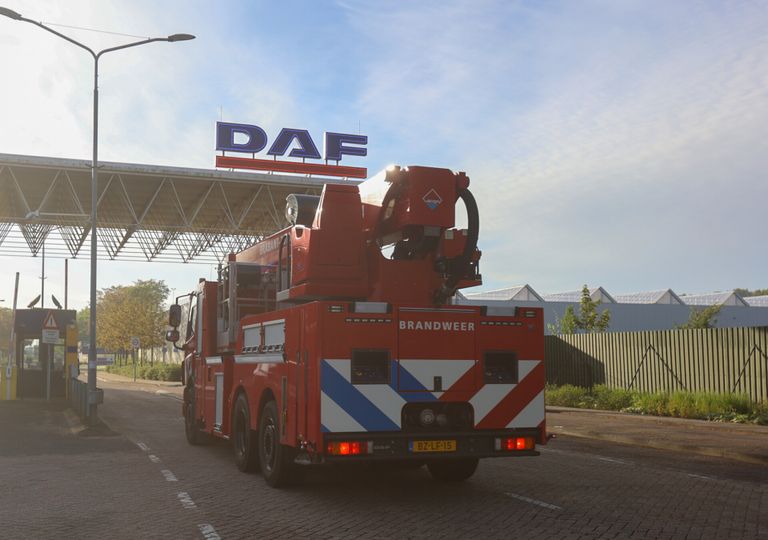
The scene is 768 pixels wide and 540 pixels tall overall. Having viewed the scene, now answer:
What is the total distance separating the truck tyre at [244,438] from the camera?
11398 mm

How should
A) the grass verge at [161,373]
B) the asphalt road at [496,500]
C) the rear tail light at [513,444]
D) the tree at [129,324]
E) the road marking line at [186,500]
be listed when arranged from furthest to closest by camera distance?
the tree at [129,324] → the grass verge at [161,373] → the rear tail light at [513,444] → the road marking line at [186,500] → the asphalt road at [496,500]

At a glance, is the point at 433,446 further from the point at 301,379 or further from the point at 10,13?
the point at 10,13

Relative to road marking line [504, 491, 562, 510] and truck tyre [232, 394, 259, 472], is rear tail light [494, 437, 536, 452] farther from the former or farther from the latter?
truck tyre [232, 394, 259, 472]

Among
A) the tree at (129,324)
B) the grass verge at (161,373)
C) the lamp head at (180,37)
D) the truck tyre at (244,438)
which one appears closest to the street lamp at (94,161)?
the lamp head at (180,37)

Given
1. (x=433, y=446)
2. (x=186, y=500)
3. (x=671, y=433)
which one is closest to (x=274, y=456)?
(x=186, y=500)

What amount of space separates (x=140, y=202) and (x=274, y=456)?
31301 millimetres

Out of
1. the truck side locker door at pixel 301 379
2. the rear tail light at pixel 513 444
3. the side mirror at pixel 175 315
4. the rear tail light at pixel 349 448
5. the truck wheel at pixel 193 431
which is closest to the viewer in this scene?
the rear tail light at pixel 349 448

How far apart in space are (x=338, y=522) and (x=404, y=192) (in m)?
3.81

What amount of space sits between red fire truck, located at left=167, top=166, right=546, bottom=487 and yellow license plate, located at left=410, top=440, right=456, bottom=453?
0.02 meters

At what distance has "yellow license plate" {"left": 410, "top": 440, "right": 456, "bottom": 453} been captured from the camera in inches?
360

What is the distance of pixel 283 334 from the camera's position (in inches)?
388

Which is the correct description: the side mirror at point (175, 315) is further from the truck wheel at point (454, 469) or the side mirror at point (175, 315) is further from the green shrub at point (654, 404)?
the green shrub at point (654, 404)

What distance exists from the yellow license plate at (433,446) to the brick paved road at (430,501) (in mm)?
611

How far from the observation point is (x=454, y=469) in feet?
36.2
